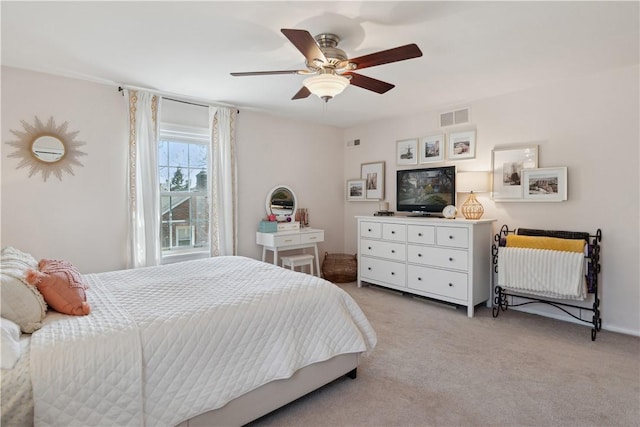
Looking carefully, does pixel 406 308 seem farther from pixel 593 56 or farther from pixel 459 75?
pixel 593 56

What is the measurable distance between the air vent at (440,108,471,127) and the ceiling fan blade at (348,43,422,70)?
2363 millimetres

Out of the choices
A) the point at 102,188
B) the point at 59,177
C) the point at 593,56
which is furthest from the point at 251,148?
the point at 593,56

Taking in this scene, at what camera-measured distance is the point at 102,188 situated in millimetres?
3408

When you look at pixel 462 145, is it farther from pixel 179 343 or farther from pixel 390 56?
pixel 179 343

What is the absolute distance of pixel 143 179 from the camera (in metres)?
3.59

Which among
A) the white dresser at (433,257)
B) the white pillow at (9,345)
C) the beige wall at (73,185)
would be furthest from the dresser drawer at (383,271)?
the white pillow at (9,345)

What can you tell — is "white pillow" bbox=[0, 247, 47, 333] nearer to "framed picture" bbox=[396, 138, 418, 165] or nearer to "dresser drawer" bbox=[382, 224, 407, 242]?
"dresser drawer" bbox=[382, 224, 407, 242]

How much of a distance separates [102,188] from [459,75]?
148 inches

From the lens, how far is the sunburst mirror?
301 centimetres

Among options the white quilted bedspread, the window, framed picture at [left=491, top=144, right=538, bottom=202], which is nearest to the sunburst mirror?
the window

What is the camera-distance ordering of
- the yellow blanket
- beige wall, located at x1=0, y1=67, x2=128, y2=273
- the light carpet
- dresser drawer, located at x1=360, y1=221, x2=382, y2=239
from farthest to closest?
1. dresser drawer, located at x1=360, y1=221, x2=382, y2=239
2. the yellow blanket
3. beige wall, located at x1=0, y1=67, x2=128, y2=273
4. the light carpet

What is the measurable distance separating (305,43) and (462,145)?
286 centimetres

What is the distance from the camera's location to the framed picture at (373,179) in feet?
16.5

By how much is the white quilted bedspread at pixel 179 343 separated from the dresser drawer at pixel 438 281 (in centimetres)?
176
